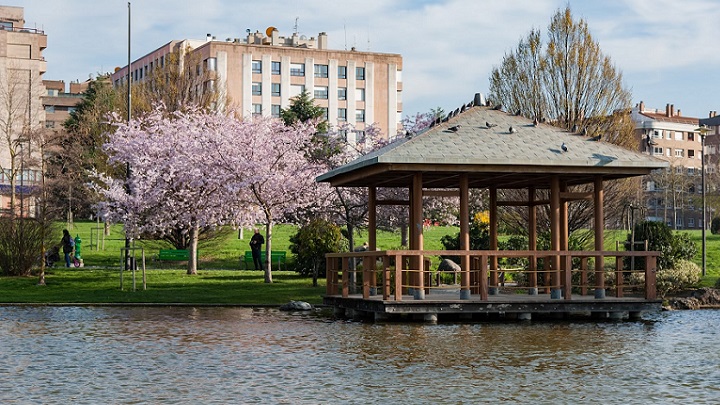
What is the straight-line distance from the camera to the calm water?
15.5 metres

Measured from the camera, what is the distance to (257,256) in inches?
1794

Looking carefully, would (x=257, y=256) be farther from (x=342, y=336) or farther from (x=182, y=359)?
(x=182, y=359)

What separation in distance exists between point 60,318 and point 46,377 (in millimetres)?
11370

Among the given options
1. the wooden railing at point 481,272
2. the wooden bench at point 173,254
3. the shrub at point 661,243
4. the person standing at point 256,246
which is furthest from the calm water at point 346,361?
the wooden bench at point 173,254

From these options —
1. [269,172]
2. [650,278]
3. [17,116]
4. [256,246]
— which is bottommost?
[650,278]

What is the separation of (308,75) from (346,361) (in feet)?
328

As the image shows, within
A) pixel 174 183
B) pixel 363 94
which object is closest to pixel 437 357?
pixel 174 183

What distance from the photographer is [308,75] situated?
386ft

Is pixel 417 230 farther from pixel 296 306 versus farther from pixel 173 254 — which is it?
pixel 173 254

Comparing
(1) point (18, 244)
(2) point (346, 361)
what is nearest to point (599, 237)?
(2) point (346, 361)

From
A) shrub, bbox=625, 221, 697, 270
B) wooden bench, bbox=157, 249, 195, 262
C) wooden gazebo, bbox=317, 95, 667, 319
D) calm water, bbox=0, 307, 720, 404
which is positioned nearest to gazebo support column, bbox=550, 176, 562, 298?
wooden gazebo, bbox=317, 95, 667, 319

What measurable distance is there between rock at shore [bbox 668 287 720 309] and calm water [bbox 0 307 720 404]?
195 inches

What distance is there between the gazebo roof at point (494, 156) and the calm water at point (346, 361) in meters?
3.84

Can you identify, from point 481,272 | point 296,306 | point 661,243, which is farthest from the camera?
point 661,243
